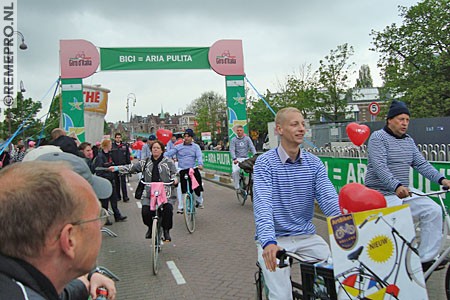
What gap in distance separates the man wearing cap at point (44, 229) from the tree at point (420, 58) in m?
29.6

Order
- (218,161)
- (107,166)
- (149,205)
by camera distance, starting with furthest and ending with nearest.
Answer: (218,161)
(107,166)
(149,205)

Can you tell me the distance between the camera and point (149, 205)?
6395mm

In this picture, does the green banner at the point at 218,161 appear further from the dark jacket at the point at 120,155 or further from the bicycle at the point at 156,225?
the bicycle at the point at 156,225

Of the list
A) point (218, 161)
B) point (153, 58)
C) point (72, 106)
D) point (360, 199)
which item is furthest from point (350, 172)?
point (218, 161)

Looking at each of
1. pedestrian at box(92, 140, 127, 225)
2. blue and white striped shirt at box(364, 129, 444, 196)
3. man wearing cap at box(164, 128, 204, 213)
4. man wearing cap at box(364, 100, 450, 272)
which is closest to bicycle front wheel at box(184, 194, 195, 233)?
man wearing cap at box(164, 128, 204, 213)

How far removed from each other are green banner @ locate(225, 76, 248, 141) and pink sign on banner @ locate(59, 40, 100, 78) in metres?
4.75

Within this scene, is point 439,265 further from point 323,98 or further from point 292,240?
point 323,98

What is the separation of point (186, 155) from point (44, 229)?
8.21 m

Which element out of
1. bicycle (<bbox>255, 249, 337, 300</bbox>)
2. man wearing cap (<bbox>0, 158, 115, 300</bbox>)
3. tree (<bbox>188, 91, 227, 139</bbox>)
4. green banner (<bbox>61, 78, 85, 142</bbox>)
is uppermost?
tree (<bbox>188, 91, 227, 139</bbox>)

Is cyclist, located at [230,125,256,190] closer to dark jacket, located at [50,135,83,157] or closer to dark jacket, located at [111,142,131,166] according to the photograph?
dark jacket, located at [111,142,131,166]

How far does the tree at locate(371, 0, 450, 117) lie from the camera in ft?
90.6

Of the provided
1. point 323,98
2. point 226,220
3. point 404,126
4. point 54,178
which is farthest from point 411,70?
point 54,178

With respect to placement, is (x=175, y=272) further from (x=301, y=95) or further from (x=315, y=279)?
(x=301, y=95)

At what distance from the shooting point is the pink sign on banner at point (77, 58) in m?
13.3
